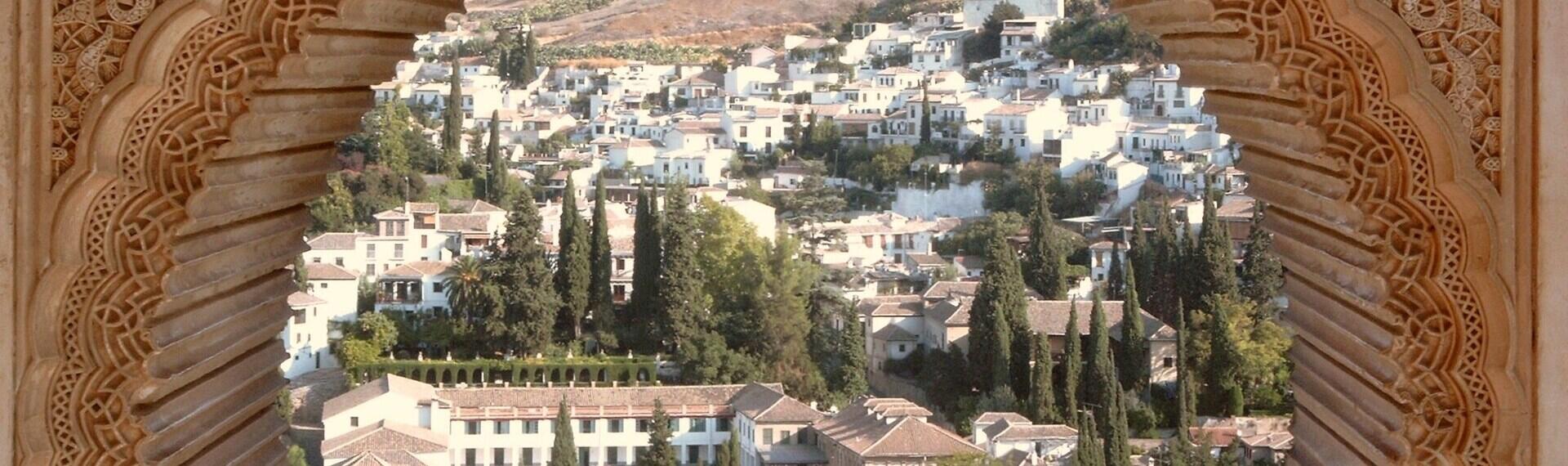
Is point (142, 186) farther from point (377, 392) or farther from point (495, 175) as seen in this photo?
point (495, 175)

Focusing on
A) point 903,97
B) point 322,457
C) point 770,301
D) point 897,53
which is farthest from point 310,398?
point 897,53

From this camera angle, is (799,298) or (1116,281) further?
(1116,281)

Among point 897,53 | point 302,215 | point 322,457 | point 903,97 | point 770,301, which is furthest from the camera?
point 897,53

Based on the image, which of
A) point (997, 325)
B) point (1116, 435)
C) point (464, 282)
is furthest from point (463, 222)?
point (1116, 435)

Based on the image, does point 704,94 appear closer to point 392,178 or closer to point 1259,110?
point 392,178

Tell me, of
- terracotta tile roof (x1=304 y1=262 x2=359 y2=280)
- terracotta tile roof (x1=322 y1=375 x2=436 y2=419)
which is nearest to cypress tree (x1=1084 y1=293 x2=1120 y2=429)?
terracotta tile roof (x1=322 y1=375 x2=436 y2=419)

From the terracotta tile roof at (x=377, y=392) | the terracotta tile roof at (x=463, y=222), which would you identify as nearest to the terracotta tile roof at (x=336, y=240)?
the terracotta tile roof at (x=463, y=222)
